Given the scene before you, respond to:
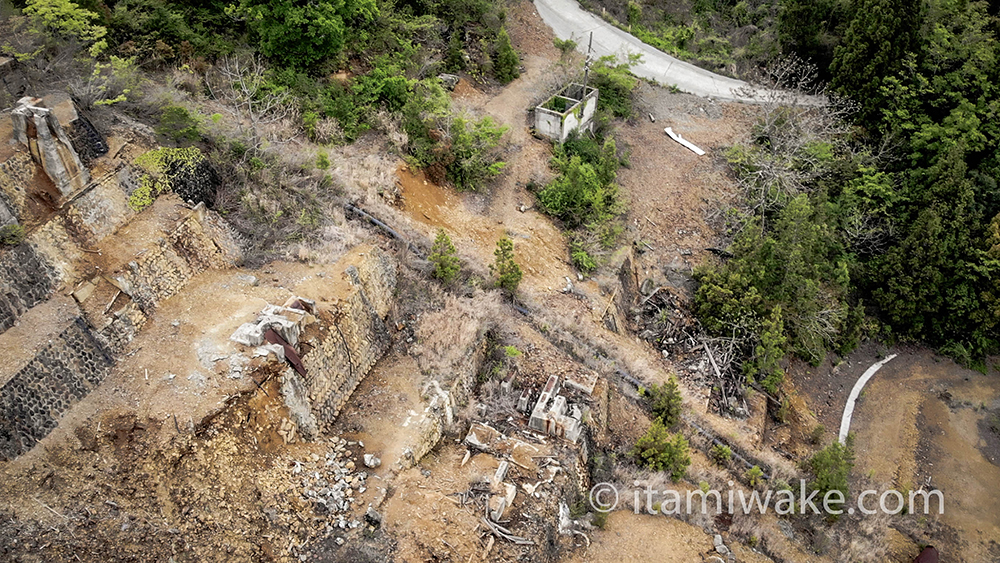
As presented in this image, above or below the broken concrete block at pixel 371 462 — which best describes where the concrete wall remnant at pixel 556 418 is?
below

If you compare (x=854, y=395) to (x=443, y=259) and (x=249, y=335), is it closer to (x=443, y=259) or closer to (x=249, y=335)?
(x=443, y=259)

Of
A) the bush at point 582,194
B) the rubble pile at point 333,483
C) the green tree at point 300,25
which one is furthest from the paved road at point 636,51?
the rubble pile at point 333,483

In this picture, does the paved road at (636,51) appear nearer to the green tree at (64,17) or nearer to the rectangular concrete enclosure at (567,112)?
the rectangular concrete enclosure at (567,112)

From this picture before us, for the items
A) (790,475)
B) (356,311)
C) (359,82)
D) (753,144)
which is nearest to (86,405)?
(356,311)

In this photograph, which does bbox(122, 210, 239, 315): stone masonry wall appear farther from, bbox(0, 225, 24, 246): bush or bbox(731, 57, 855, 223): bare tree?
bbox(731, 57, 855, 223): bare tree

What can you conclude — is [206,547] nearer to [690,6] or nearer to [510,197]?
[510,197]

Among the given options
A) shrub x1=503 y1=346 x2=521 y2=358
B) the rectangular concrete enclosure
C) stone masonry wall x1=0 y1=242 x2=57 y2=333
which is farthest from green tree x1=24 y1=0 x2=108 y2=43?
the rectangular concrete enclosure
